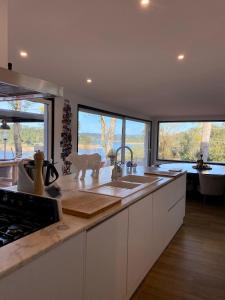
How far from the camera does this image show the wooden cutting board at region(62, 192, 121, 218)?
4.60 feet

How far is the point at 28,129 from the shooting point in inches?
177

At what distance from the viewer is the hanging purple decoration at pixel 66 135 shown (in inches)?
189

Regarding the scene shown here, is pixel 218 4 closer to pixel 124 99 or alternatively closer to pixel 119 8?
pixel 119 8

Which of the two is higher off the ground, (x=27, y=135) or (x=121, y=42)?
(x=121, y=42)

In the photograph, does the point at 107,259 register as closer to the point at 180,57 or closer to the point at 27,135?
the point at 180,57

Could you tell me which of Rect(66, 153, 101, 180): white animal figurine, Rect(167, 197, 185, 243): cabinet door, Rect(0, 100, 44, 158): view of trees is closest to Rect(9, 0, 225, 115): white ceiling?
Rect(0, 100, 44, 158): view of trees

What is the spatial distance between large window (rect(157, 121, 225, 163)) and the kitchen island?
5.86m

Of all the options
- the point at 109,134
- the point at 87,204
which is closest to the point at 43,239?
the point at 87,204

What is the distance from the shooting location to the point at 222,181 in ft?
15.6

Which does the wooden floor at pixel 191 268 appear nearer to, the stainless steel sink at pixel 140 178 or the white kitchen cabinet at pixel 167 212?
the white kitchen cabinet at pixel 167 212

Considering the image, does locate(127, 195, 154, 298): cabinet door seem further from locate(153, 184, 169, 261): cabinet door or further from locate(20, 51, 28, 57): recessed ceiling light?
locate(20, 51, 28, 57): recessed ceiling light

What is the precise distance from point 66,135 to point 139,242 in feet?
10.8

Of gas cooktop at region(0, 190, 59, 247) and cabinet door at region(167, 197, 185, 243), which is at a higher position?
gas cooktop at region(0, 190, 59, 247)

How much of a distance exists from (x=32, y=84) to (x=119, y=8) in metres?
1.09
